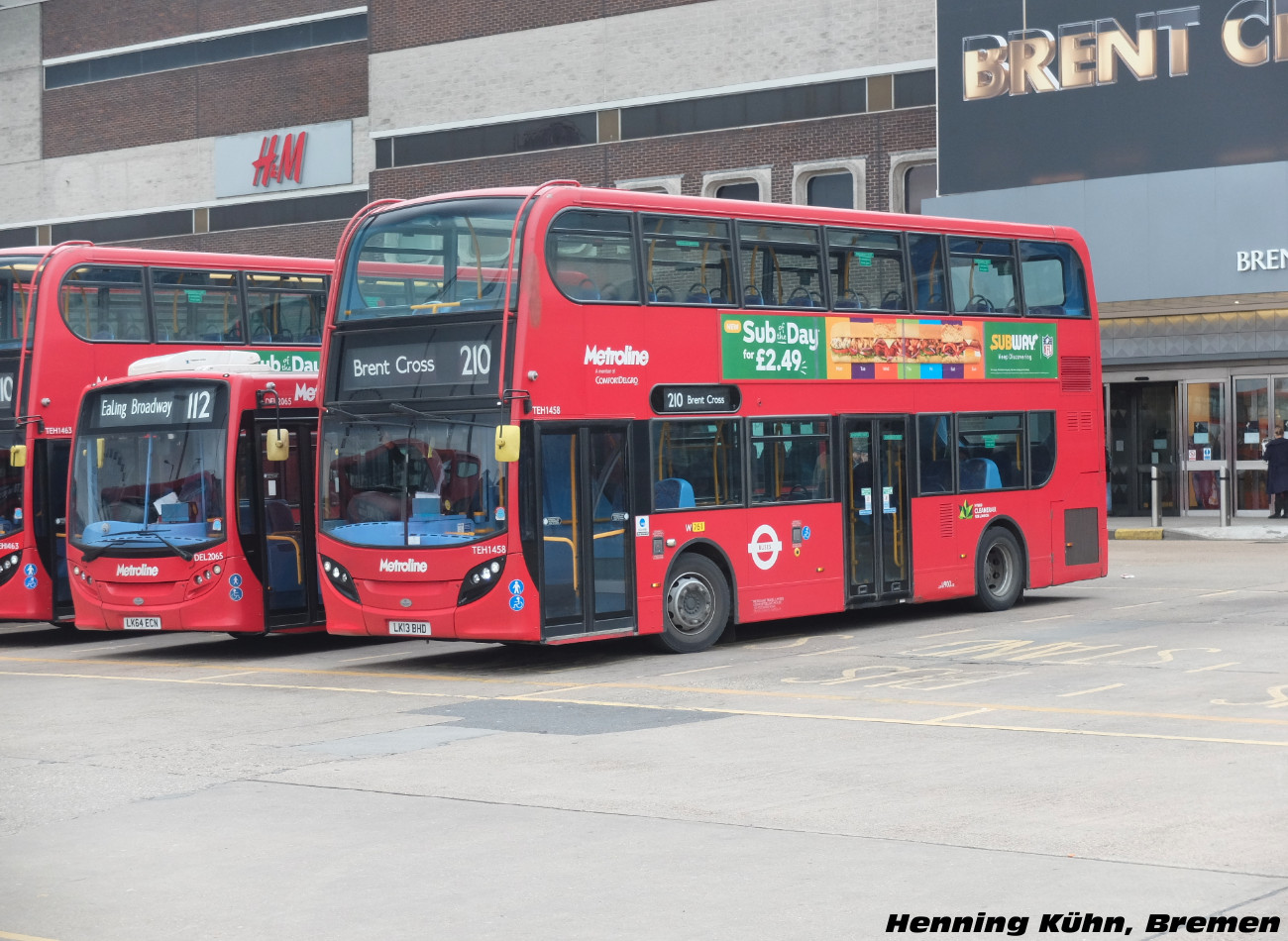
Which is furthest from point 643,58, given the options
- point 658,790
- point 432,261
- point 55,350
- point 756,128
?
point 658,790

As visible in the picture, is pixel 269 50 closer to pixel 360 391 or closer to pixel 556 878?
pixel 360 391

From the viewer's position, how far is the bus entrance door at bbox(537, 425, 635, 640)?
1503cm

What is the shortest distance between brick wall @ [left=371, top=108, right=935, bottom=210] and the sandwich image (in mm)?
17541

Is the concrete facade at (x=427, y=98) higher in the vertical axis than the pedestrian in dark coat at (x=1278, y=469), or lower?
higher

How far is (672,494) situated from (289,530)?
414 centimetres

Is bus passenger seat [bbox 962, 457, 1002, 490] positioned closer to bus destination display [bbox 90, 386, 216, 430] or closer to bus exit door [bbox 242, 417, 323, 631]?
bus exit door [bbox 242, 417, 323, 631]

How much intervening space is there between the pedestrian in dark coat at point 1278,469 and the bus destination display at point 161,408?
67.5 ft

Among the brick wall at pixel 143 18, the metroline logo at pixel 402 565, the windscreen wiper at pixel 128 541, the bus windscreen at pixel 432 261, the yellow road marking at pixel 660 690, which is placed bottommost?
the yellow road marking at pixel 660 690

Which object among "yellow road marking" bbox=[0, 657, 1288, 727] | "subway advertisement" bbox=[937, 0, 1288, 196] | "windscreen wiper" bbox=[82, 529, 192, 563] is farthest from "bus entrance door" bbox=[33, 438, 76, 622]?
"subway advertisement" bbox=[937, 0, 1288, 196]

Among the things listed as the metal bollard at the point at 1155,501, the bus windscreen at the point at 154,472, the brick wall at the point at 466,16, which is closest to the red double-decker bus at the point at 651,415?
the bus windscreen at the point at 154,472

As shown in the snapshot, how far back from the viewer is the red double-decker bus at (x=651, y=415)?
15.0 m

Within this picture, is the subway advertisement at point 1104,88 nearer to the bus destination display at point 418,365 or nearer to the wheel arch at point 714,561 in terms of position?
the wheel arch at point 714,561

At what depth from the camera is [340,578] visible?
15.8 metres

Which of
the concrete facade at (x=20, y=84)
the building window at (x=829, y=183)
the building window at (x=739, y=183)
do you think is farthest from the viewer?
the concrete facade at (x=20, y=84)
